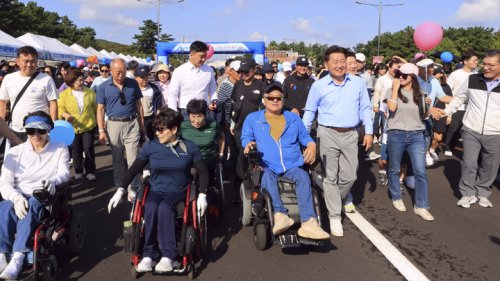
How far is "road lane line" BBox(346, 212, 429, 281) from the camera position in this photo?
3.48 metres

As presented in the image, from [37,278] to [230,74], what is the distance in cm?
491

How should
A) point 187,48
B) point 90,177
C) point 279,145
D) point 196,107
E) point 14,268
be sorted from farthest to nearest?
point 187,48 → point 90,177 → point 196,107 → point 279,145 → point 14,268

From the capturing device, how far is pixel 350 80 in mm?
4602

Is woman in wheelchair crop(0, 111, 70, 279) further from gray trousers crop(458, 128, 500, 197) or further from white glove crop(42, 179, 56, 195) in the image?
gray trousers crop(458, 128, 500, 197)

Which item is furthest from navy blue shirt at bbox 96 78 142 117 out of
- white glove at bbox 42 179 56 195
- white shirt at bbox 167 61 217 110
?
white glove at bbox 42 179 56 195

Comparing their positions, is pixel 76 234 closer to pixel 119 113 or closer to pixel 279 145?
pixel 119 113

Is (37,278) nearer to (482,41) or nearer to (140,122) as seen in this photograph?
(140,122)

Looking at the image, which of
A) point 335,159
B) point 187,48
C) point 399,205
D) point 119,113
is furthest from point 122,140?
point 187,48

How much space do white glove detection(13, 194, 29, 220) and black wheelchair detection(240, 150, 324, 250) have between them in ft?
6.88

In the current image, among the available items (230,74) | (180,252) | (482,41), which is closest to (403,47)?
(482,41)

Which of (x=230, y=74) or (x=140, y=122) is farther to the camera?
(x=230, y=74)

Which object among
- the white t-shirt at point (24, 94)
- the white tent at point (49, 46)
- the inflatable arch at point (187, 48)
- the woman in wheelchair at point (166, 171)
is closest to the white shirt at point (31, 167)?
the woman in wheelchair at point (166, 171)

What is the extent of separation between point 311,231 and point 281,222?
0.30 metres

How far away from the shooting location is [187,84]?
221 inches
